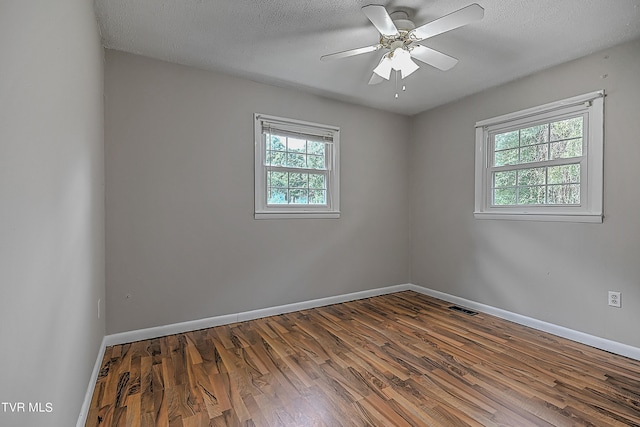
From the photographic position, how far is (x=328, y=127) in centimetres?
364

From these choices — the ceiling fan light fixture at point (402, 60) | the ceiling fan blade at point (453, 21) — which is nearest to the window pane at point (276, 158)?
the ceiling fan light fixture at point (402, 60)

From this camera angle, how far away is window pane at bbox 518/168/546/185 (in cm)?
297

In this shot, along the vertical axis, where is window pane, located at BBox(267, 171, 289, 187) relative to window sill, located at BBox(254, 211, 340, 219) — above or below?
above

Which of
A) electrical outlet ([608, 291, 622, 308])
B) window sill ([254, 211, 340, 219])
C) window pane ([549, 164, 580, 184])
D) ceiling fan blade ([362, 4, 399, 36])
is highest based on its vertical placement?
ceiling fan blade ([362, 4, 399, 36])

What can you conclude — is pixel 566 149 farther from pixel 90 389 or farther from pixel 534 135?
pixel 90 389

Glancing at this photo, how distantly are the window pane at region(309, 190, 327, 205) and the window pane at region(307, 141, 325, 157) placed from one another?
46 centimetres

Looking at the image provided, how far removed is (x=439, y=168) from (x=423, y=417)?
2.97 metres

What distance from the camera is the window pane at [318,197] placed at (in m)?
3.60

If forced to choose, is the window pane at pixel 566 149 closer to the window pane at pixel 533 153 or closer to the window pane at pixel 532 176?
the window pane at pixel 533 153

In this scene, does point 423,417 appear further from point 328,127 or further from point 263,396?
point 328,127

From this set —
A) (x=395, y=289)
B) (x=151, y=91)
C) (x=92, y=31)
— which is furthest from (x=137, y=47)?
(x=395, y=289)

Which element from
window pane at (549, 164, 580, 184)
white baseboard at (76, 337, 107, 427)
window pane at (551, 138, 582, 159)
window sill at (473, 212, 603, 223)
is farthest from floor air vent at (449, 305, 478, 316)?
white baseboard at (76, 337, 107, 427)

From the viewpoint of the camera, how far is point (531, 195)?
120 inches

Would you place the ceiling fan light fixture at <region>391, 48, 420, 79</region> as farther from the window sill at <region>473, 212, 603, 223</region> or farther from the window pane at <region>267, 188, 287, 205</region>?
the window sill at <region>473, 212, 603, 223</region>
